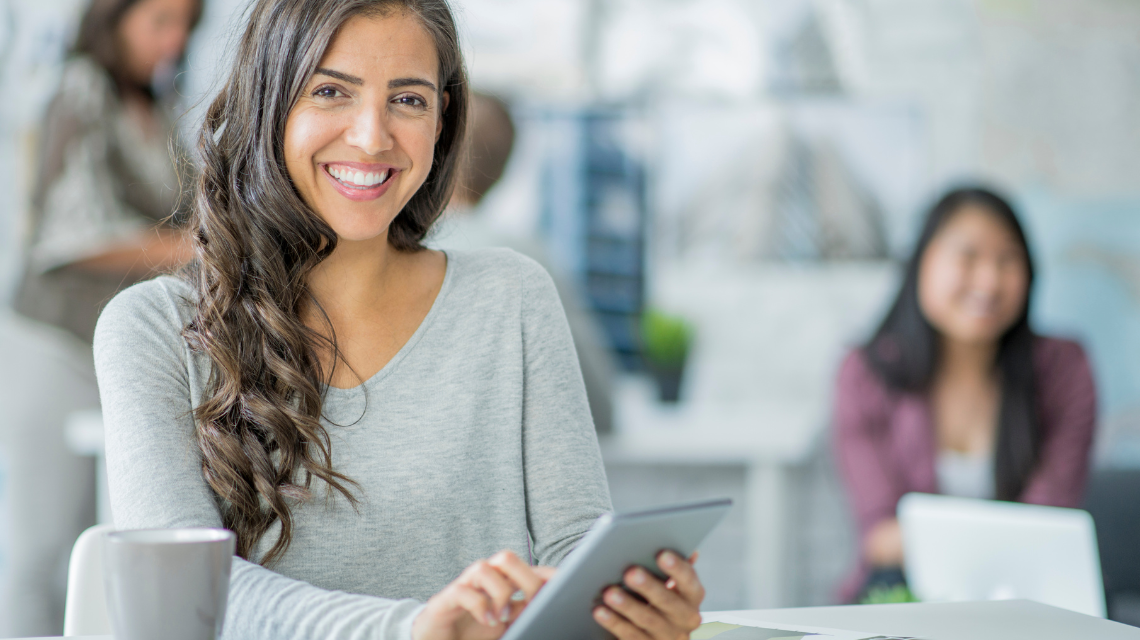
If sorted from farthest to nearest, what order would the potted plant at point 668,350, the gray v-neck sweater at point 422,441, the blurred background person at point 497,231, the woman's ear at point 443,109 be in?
the potted plant at point 668,350 → the blurred background person at point 497,231 → the woman's ear at point 443,109 → the gray v-neck sweater at point 422,441

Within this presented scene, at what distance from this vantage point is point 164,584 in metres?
0.62

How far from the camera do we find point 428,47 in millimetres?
1079

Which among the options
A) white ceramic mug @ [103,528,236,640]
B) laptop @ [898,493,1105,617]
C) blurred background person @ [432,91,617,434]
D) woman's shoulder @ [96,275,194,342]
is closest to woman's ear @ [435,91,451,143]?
woman's shoulder @ [96,275,194,342]

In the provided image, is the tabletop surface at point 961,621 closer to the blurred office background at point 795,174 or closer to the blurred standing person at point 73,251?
the blurred office background at point 795,174

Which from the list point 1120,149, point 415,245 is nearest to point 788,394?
point 1120,149

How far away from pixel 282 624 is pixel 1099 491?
267cm

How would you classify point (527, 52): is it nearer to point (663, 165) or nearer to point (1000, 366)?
point (663, 165)

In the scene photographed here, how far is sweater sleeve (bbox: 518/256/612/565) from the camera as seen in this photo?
1.09 m

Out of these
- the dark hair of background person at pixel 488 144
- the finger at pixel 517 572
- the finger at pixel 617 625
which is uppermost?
Result: the dark hair of background person at pixel 488 144

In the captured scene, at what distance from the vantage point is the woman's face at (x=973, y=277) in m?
2.82

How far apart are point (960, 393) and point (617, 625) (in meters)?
2.45

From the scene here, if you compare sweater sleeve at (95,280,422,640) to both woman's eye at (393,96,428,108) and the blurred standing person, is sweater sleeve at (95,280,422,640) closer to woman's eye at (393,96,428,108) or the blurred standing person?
woman's eye at (393,96,428,108)

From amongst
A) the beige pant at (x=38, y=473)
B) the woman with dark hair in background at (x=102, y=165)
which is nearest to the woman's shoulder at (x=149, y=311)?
the woman with dark hair in background at (x=102, y=165)

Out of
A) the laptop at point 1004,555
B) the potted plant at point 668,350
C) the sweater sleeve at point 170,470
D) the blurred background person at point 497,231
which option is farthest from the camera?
the potted plant at point 668,350
